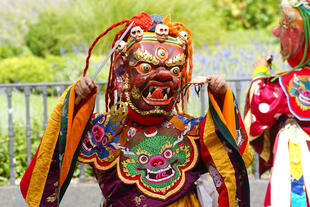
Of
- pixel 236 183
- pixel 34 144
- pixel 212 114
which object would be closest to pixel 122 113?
pixel 212 114

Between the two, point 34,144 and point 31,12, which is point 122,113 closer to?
point 34,144

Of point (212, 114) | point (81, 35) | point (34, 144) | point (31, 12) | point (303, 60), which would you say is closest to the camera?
point (212, 114)

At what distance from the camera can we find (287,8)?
3.58 m

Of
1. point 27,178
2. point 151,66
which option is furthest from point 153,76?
point 27,178

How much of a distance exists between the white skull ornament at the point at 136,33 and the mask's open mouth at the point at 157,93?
256 mm

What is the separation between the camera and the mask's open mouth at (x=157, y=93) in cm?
277

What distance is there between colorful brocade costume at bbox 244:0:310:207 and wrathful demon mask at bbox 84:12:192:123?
957mm

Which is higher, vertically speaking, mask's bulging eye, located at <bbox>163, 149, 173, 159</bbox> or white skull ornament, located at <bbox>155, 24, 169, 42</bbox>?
white skull ornament, located at <bbox>155, 24, 169, 42</bbox>

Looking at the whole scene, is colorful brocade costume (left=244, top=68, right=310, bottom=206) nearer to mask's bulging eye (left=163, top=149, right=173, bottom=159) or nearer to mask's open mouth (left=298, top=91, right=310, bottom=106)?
mask's open mouth (left=298, top=91, right=310, bottom=106)

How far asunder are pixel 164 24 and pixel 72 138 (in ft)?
2.59

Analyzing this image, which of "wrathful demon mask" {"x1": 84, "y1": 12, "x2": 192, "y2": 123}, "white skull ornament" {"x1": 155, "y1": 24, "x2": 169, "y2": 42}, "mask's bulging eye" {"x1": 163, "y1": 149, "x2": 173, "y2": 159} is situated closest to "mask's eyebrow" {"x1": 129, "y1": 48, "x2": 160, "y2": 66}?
"wrathful demon mask" {"x1": 84, "y1": 12, "x2": 192, "y2": 123}

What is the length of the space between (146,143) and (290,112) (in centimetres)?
119

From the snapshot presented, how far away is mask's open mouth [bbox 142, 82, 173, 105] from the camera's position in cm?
277

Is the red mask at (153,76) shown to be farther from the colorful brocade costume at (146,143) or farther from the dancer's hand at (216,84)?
the dancer's hand at (216,84)
